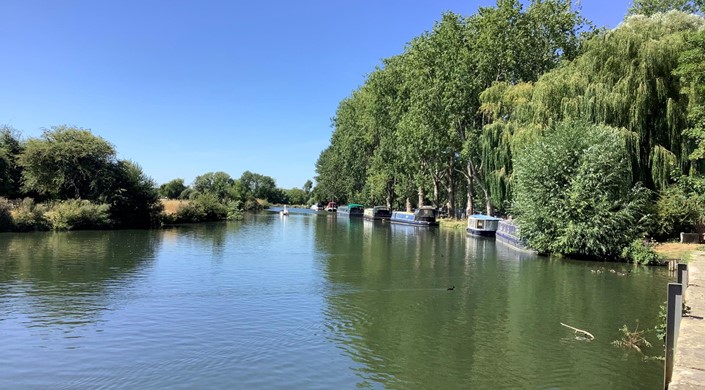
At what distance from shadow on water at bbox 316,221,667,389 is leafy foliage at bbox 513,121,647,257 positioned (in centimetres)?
146

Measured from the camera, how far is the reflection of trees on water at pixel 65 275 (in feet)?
40.3

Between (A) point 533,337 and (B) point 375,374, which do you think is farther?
(A) point 533,337

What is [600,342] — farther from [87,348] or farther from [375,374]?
[87,348]

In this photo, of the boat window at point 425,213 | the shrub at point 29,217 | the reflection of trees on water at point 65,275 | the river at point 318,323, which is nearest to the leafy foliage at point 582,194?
the river at point 318,323

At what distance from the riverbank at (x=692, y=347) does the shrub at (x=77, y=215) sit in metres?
37.9

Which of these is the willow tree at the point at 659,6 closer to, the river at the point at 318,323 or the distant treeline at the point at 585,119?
the distant treeline at the point at 585,119

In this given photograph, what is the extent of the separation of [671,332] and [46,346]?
10967 mm

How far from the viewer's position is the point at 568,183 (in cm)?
2316

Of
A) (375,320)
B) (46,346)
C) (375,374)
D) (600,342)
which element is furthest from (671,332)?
(46,346)

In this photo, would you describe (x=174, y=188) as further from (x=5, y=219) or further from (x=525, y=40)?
(x=525, y=40)

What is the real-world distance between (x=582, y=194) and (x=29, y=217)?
34962 mm

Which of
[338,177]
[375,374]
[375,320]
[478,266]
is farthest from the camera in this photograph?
[338,177]

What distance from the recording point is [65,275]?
17219mm

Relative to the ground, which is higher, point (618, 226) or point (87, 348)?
point (618, 226)
